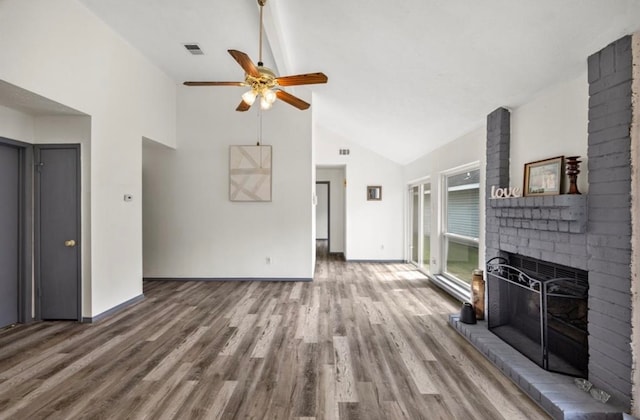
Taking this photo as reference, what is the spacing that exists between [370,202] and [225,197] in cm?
350

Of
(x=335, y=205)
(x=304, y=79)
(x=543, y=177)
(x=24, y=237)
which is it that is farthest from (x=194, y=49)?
(x=335, y=205)

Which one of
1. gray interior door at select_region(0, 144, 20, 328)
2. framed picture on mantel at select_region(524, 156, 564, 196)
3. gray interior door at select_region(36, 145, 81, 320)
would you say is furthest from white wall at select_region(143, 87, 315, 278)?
framed picture on mantel at select_region(524, 156, 564, 196)

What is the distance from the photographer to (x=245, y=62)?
97.1 inches

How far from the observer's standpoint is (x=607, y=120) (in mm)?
1960

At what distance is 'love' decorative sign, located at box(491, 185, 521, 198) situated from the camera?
2.88 m

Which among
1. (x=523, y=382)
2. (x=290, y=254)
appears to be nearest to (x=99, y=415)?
(x=523, y=382)

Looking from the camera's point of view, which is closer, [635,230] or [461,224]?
[635,230]

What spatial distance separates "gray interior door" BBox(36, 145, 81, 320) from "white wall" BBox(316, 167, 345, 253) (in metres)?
5.78

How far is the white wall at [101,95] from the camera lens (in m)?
2.77

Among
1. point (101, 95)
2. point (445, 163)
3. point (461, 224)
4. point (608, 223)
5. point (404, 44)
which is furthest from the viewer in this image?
point (445, 163)

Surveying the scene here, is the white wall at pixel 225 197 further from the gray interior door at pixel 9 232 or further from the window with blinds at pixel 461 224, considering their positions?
the window with blinds at pixel 461 224

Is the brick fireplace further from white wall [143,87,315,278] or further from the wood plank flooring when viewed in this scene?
white wall [143,87,315,278]

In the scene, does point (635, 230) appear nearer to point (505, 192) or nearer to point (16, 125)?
point (505, 192)

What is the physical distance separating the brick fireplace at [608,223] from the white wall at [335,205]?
247 inches
